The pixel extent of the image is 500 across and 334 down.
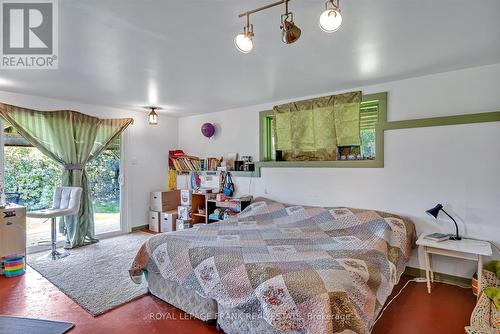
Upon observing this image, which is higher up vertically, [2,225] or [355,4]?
[355,4]

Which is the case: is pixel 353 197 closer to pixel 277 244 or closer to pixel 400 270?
pixel 400 270

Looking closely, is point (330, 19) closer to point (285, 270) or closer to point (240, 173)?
point (285, 270)

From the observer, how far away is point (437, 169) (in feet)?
10.0

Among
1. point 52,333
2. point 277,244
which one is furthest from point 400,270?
point 52,333

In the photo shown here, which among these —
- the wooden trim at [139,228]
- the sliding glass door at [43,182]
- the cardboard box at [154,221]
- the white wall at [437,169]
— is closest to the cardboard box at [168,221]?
the cardboard box at [154,221]

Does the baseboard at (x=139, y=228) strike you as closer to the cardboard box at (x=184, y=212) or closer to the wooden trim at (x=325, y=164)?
the cardboard box at (x=184, y=212)

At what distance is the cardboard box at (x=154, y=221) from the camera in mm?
5215

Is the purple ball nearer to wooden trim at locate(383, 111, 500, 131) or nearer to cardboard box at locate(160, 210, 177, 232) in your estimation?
cardboard box at locate(160, 210, 177, 232)

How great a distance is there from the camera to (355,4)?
1.73 m

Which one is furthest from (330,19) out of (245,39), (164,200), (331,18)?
(164,200)

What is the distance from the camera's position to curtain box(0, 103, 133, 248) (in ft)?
12.9

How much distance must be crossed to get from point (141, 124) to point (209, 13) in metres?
3.95

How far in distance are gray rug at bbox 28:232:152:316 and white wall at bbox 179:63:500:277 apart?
2.67 m

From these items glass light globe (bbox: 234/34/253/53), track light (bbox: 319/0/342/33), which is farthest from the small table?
glass light globe (bbox: 234/34/253/53)
